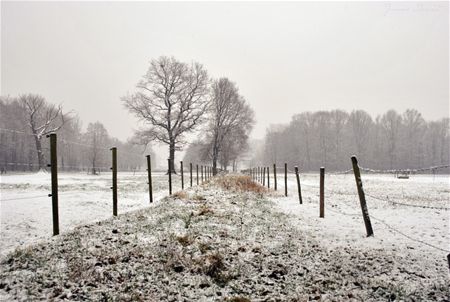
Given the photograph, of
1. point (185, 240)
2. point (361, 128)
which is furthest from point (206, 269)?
point (361, 128)

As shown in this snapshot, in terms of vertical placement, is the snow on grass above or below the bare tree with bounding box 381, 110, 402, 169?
below

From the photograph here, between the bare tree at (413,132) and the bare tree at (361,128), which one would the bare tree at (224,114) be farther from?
the bare tree at (413,132)

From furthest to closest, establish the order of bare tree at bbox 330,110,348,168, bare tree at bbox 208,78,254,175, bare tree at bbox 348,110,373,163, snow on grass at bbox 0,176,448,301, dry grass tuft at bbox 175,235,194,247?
bare tree at bbox 330,110,348,168
bare tree at bbox 348,110,373,163
bare tree at bbox 208,78,254,175
dry grass tuft at bbox 175,235,194,247
snow on grass at bbox 0,176,448,301

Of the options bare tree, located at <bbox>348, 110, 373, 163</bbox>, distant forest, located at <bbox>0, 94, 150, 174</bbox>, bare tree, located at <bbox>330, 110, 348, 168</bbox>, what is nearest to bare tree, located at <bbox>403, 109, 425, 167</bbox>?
bare tree, located at <bbox>348, 110, 373, 163</bbox>

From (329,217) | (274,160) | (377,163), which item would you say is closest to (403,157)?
(377,163)

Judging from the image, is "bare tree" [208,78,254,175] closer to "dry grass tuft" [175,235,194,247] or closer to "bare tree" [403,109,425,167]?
"dry grass tuft" [175,235,194,247]

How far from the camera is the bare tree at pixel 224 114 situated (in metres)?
41.0

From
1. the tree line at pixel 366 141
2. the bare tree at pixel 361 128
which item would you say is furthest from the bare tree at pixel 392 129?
the bare tree at pixel 361 128

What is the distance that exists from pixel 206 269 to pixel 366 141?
283ft

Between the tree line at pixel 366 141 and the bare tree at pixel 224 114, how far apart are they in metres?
44.4

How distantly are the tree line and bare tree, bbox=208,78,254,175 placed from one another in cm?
4439

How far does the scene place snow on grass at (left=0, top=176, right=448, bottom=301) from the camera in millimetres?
3551

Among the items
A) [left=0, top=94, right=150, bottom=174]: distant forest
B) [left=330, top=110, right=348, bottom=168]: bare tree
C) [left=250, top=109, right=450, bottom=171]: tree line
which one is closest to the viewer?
[left=0, top=94, right=150, bottom=174]: distant forest

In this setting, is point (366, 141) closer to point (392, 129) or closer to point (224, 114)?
point (392, 129)
